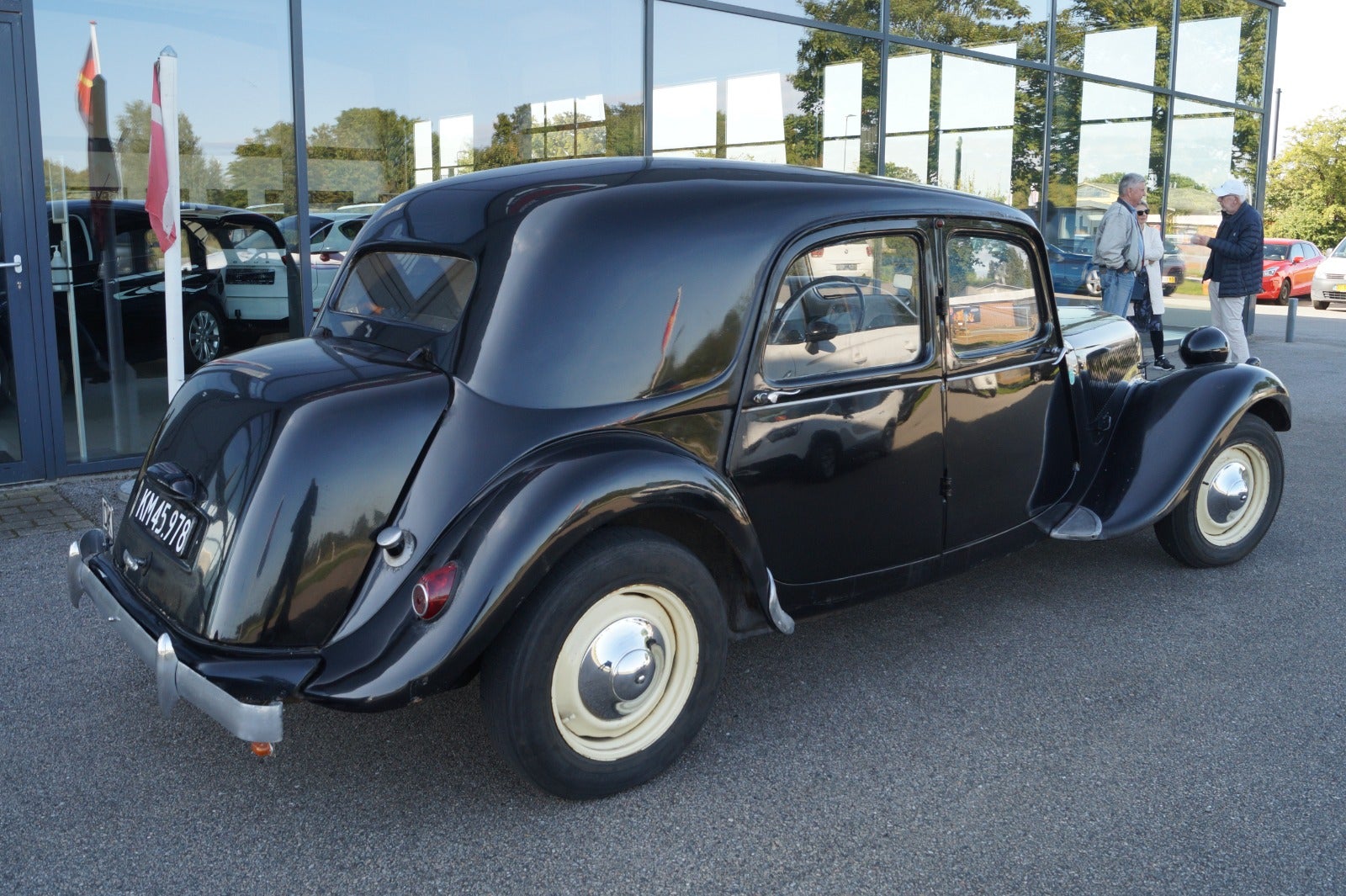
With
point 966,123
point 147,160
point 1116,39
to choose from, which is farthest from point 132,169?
point 1116,39

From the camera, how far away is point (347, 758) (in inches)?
128

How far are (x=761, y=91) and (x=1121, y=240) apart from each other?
11.0ft

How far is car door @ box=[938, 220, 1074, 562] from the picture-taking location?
3877mm

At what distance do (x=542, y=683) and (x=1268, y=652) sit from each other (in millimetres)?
2820

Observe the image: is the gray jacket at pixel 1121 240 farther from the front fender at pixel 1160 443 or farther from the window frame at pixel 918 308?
the window frame at pixel 918 308

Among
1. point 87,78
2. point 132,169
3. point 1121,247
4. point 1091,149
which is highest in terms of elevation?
point 1091,149

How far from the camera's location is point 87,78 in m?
6.51

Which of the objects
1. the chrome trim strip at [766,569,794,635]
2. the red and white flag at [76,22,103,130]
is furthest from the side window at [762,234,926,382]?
the red and white flag at [76,22,103,130]

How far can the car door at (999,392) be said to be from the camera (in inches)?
153

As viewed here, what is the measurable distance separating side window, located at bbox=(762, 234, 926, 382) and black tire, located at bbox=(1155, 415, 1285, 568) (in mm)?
1768

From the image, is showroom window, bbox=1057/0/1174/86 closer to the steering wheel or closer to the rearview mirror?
the steering wheel

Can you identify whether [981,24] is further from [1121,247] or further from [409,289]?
[409,289]

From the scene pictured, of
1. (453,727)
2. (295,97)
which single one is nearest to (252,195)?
(295,97)

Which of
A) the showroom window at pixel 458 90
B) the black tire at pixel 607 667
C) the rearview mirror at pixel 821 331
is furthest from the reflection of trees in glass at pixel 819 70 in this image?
the black tire at pixel 607 667
